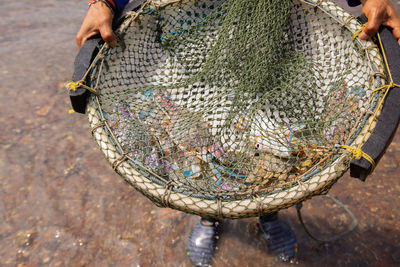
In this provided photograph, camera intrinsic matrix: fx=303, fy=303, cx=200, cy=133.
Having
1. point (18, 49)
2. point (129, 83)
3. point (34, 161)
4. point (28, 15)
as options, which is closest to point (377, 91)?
point (129, 83)

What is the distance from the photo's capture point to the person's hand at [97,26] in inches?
59.1

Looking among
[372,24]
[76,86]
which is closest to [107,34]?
[76,86]

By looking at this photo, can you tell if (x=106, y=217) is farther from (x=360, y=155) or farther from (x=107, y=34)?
(x=360, y=155)

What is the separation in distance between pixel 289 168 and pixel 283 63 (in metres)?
0.67

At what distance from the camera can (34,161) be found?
2.58m

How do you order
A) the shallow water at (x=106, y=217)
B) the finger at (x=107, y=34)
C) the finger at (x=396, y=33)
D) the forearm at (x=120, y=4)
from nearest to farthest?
the finger at (x=396, y=33) → the finger at (x=107, y=34) → the forearm at (x=120, y=4) → the shallow water at (x=106, y=217)

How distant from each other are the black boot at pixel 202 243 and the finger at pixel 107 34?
1313 mm

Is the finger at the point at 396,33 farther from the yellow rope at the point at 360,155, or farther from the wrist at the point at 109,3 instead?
the wrist at the point at 109,3

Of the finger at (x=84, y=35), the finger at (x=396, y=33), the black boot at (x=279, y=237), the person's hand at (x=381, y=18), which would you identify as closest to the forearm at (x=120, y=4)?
the finger at (x=84, y=35)

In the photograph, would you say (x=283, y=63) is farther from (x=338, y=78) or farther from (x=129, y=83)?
(x=129, y=83)

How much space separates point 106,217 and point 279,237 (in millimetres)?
1254

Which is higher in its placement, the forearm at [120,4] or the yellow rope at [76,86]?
the forearm at [120,4]

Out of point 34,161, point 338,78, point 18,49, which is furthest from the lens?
point 18,49

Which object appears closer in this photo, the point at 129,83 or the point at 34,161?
the point at 129,83
